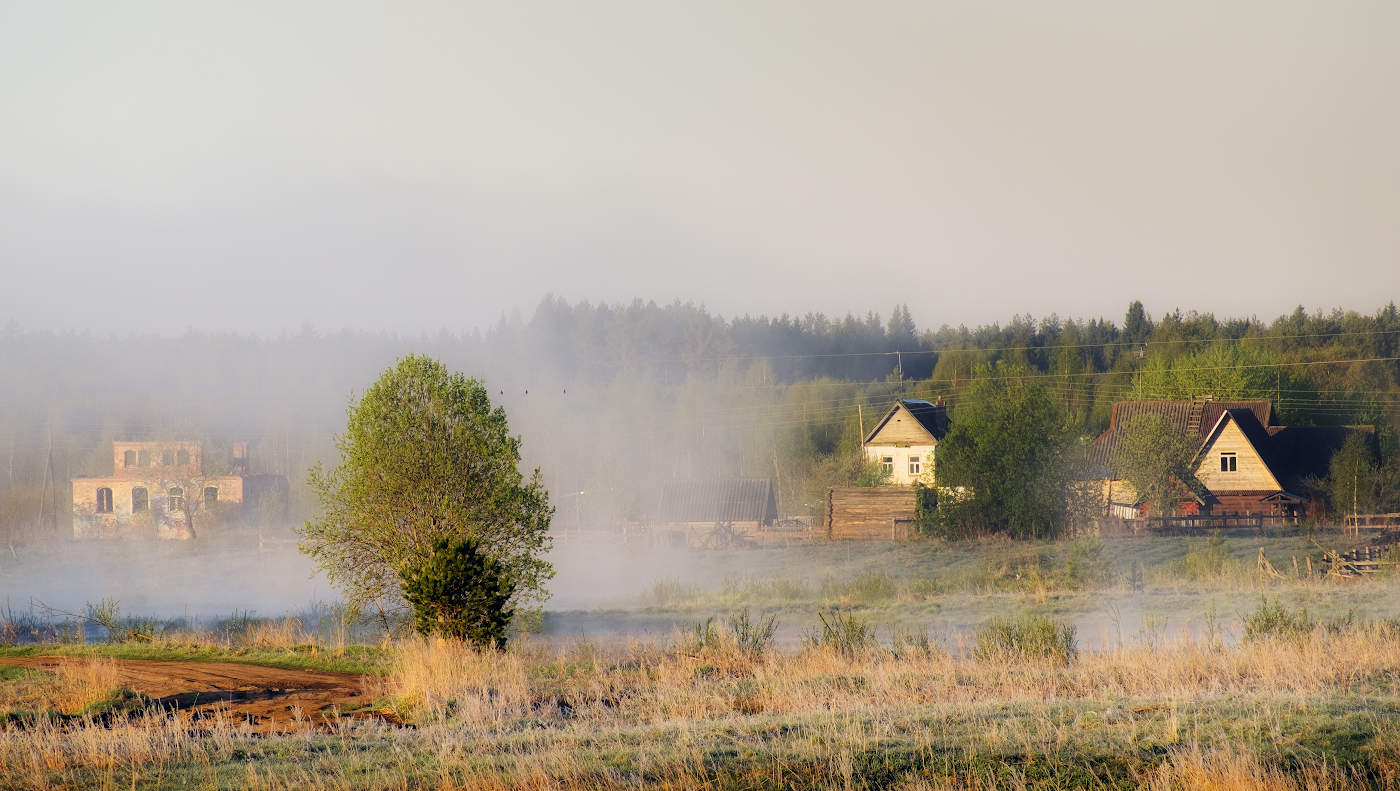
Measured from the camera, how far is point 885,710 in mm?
12383

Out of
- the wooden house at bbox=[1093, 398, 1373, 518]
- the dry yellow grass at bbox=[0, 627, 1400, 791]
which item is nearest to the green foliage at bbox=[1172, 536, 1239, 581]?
the wooden house at bbox=[1093, 398, 1373, 518]

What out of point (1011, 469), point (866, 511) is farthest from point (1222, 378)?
point (1011, 469)

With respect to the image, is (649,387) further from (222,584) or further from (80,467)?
(222,584)

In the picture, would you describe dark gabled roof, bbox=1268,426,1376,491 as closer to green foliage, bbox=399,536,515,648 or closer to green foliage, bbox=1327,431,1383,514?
green foliage, bbox=1327,431,1383,514

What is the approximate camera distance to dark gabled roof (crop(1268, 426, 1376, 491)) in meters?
58.1

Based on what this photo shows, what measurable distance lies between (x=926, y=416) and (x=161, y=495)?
47299 mm

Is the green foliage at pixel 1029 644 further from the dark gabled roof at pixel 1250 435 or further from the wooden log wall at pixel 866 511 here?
the dark gabled roof at pixel 1250 435

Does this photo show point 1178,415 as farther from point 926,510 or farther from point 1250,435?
point 926,510

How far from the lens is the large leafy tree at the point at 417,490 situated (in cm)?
2094

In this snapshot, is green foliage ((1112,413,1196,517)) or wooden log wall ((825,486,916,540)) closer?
green foliage ((1112,413,1196,517))

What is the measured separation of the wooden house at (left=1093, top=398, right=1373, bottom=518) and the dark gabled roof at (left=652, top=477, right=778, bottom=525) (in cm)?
1782

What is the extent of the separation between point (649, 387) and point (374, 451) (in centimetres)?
7760

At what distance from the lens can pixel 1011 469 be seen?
4500 cm

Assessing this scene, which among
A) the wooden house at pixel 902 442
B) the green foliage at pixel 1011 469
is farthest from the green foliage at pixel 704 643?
the wooden house at pixel 902 442
